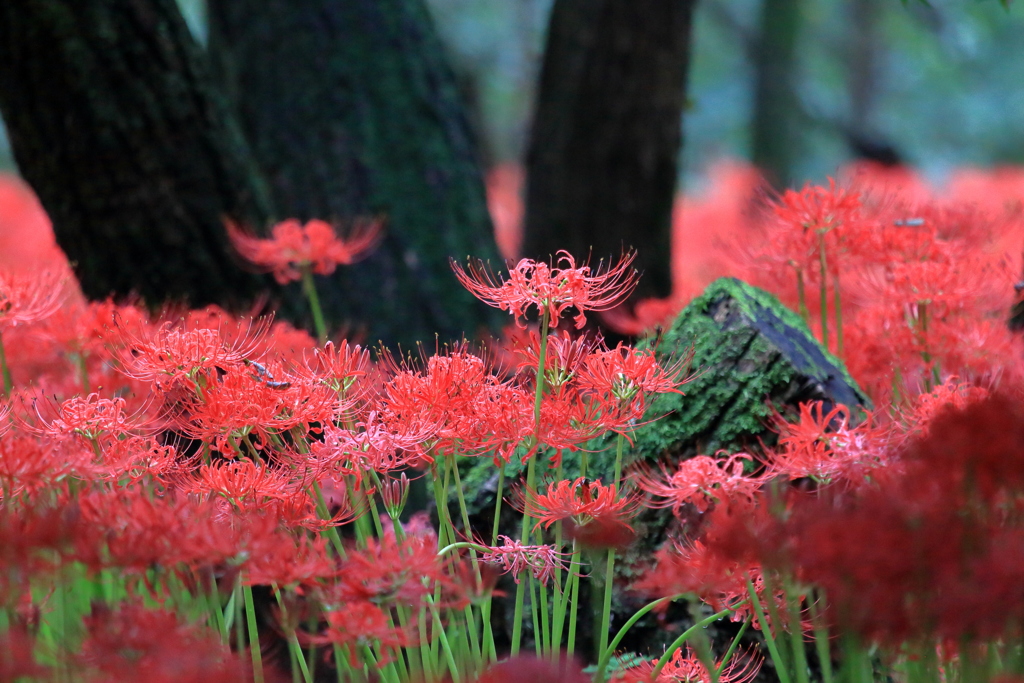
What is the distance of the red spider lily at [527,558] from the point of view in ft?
4.80

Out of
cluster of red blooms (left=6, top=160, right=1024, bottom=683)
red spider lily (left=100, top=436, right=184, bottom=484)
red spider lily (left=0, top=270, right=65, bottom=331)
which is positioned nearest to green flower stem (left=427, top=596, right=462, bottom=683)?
cluster of red blooms (left=6, top=160, right=1024, bottom=683)

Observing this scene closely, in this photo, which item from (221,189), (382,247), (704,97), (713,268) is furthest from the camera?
(704,97)

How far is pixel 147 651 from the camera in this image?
102cm

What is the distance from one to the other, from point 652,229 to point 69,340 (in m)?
2.62

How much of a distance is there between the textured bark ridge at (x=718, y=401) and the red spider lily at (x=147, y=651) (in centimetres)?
97

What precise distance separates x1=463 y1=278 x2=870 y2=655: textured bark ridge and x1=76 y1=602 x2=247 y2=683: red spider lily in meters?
0.97

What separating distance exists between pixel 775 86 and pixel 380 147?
18.6 ft

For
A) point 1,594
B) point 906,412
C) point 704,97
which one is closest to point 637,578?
point 906,412

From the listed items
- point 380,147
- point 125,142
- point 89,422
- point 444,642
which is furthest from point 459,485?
point 380,147

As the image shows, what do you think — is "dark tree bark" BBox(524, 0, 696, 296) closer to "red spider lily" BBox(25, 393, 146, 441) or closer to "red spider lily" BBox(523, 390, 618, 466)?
"red spider lily" BBox(523, 390, 618, 466)

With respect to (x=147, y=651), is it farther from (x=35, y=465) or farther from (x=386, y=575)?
(x=35, y=465)

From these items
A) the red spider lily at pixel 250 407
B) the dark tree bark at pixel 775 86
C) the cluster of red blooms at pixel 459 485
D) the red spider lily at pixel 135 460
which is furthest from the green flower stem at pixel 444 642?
the dark tree bark at pixel 775 86

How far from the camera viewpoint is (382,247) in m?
3.47

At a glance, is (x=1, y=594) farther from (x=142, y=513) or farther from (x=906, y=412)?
(x=906, y=412)
